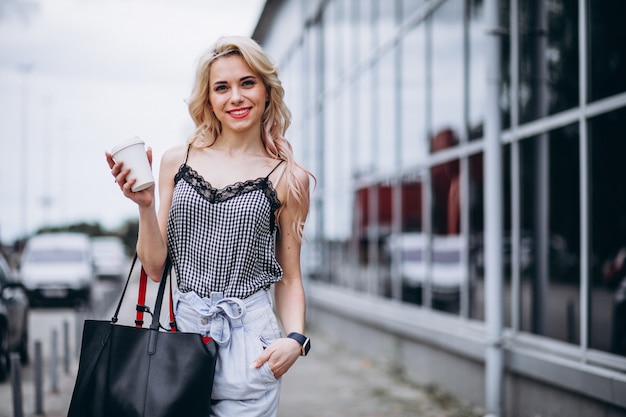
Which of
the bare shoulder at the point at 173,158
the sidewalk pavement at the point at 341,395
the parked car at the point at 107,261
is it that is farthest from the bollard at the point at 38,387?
the parked car at the point at 107,261

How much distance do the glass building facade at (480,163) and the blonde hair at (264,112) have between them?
3.38 meters

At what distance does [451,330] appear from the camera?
8641mm

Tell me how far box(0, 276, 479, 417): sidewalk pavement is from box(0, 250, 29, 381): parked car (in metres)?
0.32

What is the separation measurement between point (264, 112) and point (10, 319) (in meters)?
8.07

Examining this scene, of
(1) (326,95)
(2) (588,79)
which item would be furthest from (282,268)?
(1) (326,95)

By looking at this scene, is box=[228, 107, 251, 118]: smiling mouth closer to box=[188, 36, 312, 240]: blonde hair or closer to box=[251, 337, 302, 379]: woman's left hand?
box=[188, 36, 312, 240]: blonde hair

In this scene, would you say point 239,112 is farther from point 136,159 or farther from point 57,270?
point 57,270

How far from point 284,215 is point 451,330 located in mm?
6096

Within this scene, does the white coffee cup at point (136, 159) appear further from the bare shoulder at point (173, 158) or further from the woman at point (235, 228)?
the bare shoulder at point (173, 158)

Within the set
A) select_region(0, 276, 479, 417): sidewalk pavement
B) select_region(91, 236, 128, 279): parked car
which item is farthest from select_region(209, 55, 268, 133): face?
select_region(91, 236, 128, 279): parked car

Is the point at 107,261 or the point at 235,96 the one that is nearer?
the point at 235,96

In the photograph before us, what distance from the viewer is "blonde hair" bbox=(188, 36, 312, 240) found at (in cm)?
280

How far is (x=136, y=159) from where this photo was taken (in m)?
2.45

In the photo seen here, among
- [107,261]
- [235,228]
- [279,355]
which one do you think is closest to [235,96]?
[235,228]
